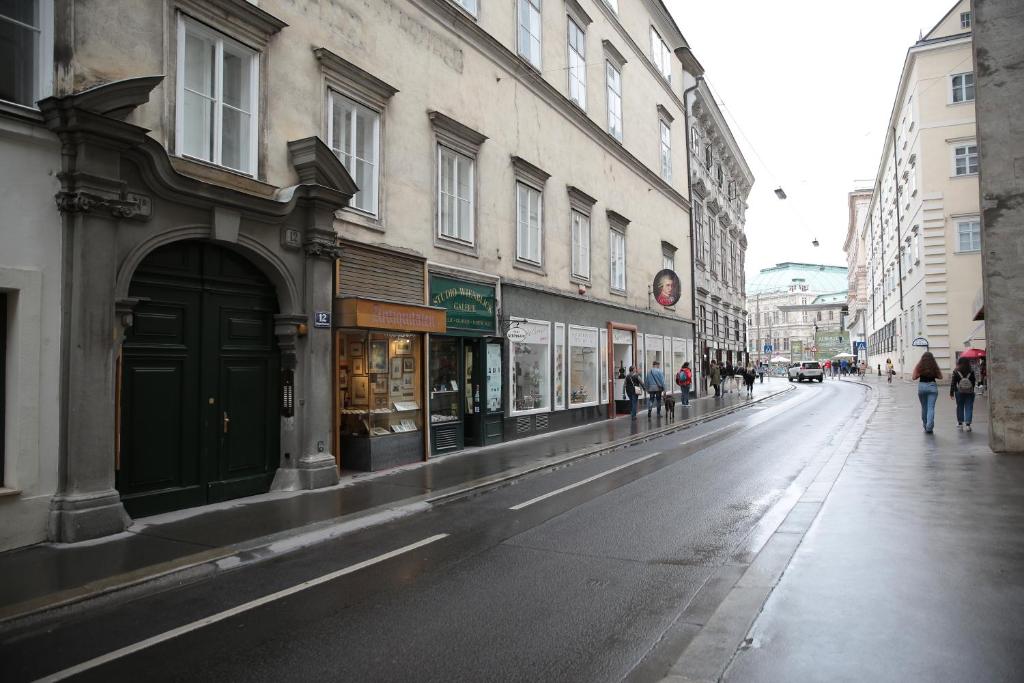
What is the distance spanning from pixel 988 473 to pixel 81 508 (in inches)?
446

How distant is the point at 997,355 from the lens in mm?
11320

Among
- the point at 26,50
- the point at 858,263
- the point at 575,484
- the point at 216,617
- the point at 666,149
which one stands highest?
the point at 858,263

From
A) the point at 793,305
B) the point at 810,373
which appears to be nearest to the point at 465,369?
the point at 810,373

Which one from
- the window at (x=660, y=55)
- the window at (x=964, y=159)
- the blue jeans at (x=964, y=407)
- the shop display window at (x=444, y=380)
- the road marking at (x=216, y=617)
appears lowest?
the road marking at (x=216, y=617)

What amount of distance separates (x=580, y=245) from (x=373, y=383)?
9.74 m

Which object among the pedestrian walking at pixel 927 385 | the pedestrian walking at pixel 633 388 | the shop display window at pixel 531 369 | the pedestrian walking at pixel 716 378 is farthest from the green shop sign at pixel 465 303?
the pedestrian walking at pixel 716 378

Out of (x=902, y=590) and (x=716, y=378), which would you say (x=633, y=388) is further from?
(x=902, y=590)

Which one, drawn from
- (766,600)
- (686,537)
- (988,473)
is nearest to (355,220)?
(686,537)

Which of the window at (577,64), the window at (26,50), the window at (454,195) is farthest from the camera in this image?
the window at (577,64)

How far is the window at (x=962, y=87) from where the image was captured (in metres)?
36.3

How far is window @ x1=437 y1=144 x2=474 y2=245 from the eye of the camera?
13.8m

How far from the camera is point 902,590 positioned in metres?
4.81

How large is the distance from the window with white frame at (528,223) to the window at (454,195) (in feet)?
6.64

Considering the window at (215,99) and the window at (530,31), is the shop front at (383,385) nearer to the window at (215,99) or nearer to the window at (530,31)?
the window at (215,99)
